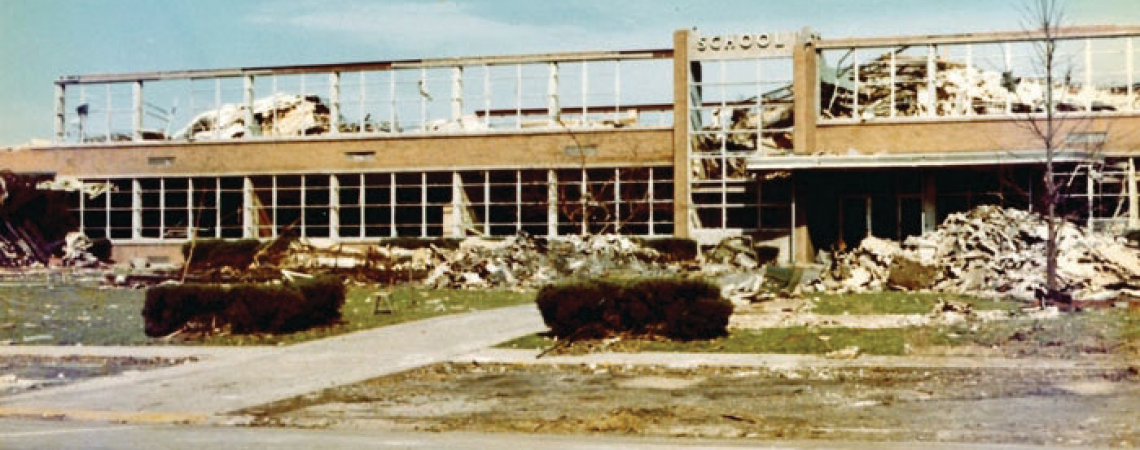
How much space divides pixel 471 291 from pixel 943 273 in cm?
1199

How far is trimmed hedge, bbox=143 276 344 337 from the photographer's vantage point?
70.6ft

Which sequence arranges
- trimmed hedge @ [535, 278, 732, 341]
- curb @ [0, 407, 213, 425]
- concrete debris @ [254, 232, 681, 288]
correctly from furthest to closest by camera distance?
concrete debris @ [254, 232, 681, 288] → trimmed hedge @ [535, 278, 732, 341] → curb @ [0, 407, 213, 425]

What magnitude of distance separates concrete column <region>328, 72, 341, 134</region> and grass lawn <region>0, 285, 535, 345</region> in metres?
16.4

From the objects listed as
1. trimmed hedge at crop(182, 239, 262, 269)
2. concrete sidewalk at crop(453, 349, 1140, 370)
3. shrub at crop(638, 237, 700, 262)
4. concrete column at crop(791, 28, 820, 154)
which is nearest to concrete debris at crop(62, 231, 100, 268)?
trimmed hedge at crop(182, 239, 262, 269)

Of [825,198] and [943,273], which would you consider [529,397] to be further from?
[825,198]

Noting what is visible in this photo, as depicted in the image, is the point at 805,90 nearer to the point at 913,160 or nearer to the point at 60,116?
the point at 913,160

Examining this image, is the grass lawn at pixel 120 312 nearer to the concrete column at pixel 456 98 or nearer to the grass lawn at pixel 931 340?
the grass lawn at pixel 931 340

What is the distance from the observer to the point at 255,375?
16781mm

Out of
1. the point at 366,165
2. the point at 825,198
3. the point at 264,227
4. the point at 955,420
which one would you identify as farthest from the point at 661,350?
the point at 264,227

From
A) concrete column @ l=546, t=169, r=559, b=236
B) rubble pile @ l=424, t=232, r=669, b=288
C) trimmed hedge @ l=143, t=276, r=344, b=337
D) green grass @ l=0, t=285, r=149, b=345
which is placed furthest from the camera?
concrete column @ l=546, t=169, r=559, b=236

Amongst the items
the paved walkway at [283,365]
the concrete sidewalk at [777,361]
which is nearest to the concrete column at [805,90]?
the paved walkway at [283,365]

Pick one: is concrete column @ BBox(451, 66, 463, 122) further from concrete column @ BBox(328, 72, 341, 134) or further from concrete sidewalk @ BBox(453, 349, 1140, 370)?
concrete sidewalk @ BBox(453, 349, 1140, 370)

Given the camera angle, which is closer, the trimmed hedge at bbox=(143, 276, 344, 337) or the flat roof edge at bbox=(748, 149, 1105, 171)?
the trimmed hedge at bbox=(143, 276, 344, 337)

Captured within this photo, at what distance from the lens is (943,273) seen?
32.5m
